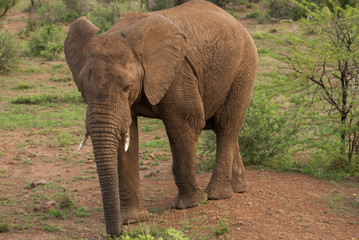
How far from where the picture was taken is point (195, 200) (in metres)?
5.53

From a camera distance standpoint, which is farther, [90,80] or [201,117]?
[201,117]

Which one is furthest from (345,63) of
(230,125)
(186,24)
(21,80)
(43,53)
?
(43,53)

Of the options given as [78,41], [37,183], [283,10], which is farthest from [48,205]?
[283,10]

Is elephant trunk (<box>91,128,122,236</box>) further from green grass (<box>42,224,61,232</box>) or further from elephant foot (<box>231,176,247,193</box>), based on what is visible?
elephant foot (<box>231,176,247,193</box>)

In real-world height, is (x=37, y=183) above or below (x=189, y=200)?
below

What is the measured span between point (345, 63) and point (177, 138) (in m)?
3.69

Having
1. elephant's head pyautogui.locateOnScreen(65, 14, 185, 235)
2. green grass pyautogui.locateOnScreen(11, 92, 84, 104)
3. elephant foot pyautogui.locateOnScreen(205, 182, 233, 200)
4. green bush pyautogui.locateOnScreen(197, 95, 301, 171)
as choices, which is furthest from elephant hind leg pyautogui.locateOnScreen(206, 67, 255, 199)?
green grass pyautogui.locateOnScreen(11, 92, 84, 104)

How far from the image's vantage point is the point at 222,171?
5.90m

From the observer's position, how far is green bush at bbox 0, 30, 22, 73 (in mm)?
15070

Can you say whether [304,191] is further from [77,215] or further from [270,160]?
[77,215]

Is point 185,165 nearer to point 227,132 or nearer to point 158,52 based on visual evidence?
point 227,132

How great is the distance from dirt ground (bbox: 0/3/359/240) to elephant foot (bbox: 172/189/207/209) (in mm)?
75

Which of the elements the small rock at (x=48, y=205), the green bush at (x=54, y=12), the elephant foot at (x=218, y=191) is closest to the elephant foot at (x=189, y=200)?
the elephant foot at (x=218, y=191)

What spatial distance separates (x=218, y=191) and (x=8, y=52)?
11.5 meters
